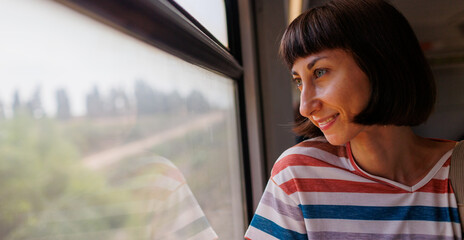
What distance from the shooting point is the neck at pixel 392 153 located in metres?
1.02

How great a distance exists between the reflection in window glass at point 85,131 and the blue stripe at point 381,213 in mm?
361

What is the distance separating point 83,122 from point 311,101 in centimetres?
60

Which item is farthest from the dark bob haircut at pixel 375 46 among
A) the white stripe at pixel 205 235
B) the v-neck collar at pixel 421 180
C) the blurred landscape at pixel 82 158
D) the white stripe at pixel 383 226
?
the white stripe at pixel 205 235

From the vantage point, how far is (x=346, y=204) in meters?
1.01

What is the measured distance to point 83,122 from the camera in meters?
0.46

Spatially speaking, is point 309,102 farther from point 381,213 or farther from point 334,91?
point 381,213

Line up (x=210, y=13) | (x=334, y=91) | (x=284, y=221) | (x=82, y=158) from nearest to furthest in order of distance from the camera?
(x=82, y=158), (x=334, y=91), (x=284, y=221), (x=210, y=13)

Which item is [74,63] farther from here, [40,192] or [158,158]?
[158,158]

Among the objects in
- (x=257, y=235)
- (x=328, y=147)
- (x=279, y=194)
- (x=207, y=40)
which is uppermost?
(x=207, y=40)

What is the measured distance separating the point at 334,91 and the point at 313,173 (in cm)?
28

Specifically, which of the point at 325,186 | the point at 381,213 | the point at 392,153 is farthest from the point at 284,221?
the point at 392,153

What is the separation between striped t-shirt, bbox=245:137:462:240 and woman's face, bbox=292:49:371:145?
0.16 m

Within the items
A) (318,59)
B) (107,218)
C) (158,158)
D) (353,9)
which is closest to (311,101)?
(318,59)

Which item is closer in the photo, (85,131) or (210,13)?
(85,131)
